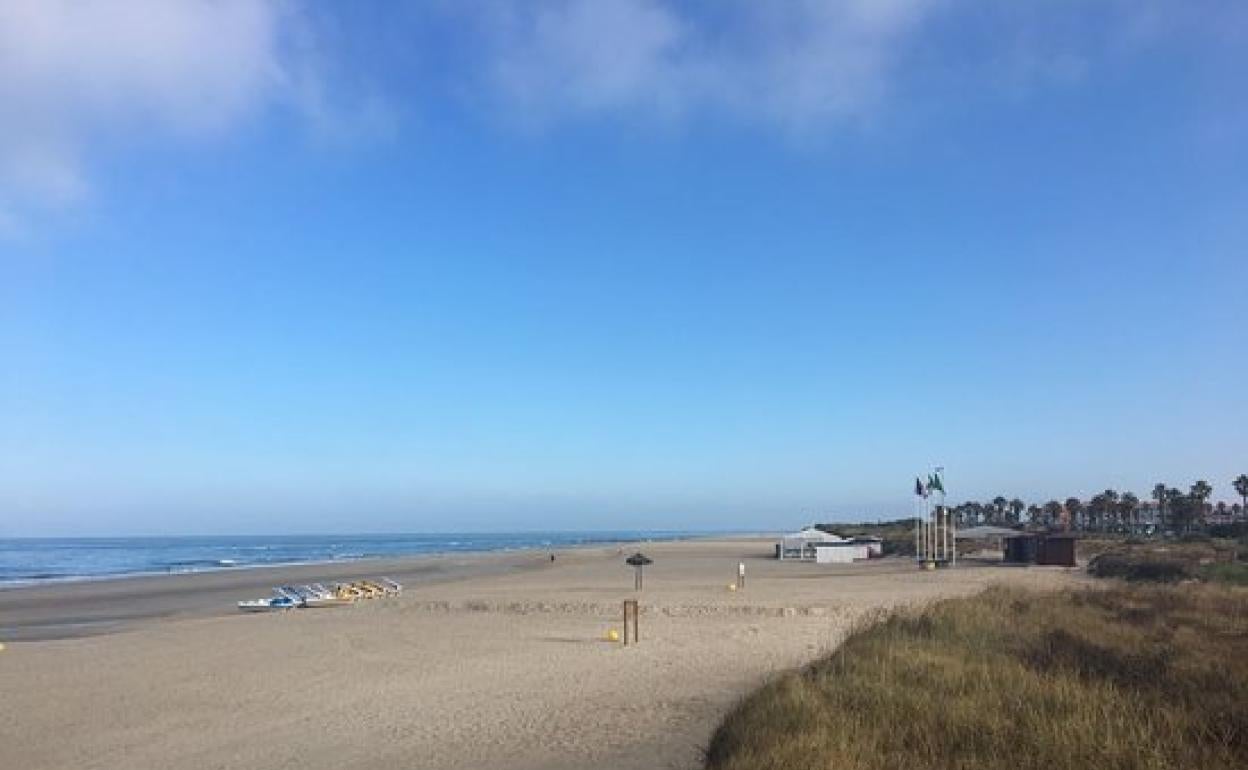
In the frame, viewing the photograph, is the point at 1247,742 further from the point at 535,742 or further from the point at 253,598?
the point at 253,598

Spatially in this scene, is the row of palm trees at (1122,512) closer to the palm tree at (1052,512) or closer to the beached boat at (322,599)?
the palm tree at (1052,512)

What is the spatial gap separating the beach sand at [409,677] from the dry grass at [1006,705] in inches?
74.8

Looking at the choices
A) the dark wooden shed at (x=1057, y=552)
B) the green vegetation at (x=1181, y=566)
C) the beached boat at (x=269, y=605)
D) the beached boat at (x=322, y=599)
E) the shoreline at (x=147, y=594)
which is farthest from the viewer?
the dark wooden shed at (x=1057, y=552)

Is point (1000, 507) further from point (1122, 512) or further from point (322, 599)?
point (322, 599)

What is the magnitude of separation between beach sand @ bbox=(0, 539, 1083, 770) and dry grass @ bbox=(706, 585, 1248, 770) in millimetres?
1899

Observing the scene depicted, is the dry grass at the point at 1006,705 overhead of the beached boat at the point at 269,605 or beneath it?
overhead

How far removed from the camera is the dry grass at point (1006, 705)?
7219 millimetres

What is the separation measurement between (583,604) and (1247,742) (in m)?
24.3

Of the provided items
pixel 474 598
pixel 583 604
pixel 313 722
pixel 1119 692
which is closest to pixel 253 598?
pixel 474 598

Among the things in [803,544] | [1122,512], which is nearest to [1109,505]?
[1122,512]

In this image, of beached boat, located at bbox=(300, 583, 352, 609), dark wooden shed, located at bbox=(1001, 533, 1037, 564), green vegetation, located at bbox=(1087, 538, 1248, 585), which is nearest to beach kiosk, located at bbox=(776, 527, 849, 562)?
dark wooden shed, located at bbox=(1001, 533, 1037, 564)

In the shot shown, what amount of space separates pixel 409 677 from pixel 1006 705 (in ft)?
36.1

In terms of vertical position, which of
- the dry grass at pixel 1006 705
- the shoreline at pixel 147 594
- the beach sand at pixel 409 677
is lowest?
the shoreline at pixel 147 594

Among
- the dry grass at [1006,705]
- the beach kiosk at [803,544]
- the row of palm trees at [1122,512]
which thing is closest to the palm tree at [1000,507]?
the row of palm trees at [1122,512]
